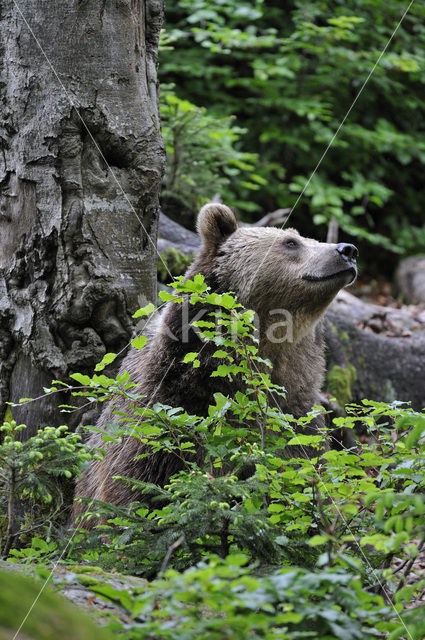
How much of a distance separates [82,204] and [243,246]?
125 cm

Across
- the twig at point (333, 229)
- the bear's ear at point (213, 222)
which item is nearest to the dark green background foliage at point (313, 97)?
the twig at point (333, 229)

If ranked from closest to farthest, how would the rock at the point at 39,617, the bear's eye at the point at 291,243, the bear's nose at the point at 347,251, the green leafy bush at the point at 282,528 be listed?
the rock at the point at 39,617 → the green leafy bush at the point at 282,528 → the bear's nose at the point at 347,251 → the bear's eye at the point at 291,243

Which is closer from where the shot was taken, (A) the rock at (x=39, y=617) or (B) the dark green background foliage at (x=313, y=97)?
(A) the rock at (x=39, y=617)

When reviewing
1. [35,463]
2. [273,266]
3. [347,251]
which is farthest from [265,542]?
[273,266]

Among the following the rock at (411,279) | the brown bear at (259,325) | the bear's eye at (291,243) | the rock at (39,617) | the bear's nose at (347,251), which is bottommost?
the rock at (411,279)

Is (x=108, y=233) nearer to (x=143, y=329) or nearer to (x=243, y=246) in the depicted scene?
(x=143, y=329)

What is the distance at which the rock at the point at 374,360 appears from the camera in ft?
24.4

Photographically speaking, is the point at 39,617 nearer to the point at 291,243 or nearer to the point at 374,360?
the point at 291,243

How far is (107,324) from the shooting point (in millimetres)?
4391

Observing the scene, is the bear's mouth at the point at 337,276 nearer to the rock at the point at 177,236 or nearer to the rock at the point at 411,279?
the rock at the point at 177,236

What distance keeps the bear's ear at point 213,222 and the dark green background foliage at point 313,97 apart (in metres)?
5.12

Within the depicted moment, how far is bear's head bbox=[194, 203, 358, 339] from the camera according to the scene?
14.9ft

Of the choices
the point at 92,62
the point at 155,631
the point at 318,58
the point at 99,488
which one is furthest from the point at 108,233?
the point at 318,58

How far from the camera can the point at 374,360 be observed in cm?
788
